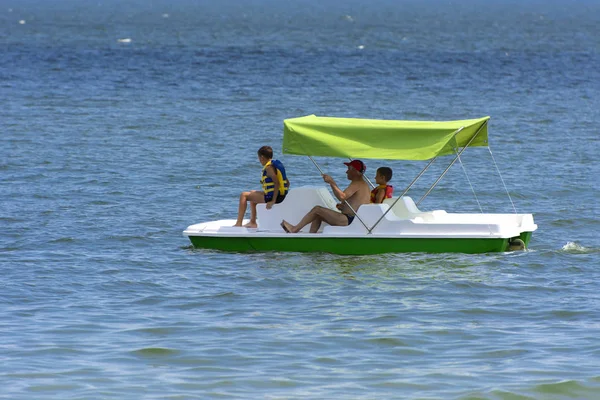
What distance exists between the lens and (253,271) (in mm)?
14750

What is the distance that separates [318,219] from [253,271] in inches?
52.1

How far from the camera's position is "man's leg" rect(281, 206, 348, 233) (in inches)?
604

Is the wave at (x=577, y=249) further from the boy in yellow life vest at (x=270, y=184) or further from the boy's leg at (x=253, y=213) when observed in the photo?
the boy's leg at (x=253, y=213)

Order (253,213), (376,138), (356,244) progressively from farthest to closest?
(253,213) < (356,244) < (376,138)

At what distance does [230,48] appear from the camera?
6662 cm

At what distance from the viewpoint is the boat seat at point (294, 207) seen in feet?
51.1

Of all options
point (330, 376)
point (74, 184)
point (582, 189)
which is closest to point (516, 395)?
point (330, 376)

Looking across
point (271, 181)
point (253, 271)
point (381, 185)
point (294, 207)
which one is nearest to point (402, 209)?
point (381, 185)

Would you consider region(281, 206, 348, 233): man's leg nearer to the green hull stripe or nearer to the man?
the man

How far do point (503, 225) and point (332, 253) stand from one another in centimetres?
243

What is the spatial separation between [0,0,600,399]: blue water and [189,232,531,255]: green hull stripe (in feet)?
0.43

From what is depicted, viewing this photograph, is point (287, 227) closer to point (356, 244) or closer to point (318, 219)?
point (318, 219)

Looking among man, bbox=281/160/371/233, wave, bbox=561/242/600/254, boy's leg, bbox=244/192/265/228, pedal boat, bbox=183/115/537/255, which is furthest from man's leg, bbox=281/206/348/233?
wave, bbox=561/242/600/254

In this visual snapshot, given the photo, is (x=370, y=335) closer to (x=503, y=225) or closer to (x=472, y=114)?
(x=503, y=225)
